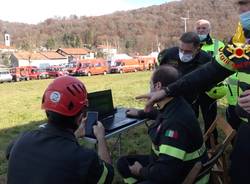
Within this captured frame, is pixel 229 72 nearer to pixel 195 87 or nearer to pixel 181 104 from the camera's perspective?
pixel 195 87

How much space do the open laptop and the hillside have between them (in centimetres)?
8939

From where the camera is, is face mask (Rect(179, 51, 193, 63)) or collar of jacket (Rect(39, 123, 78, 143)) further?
face mask (Rect(179, 51, 193, 63))

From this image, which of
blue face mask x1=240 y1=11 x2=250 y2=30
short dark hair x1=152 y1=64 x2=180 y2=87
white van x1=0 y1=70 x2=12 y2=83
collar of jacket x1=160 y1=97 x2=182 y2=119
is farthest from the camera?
white van x1=0 y1=70 x2=12 y2=83

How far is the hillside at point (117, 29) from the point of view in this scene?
104 meters

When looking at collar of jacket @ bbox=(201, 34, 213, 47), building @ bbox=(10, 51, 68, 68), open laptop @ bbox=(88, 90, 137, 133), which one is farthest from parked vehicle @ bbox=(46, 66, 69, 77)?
open laptop @ bbox=(88, 90, 137, 133)

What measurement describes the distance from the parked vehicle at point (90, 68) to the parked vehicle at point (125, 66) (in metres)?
1.06

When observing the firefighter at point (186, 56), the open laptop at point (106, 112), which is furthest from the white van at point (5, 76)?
the open laptop at point (106, 112)

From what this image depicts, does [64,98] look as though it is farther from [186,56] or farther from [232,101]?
[186,56]

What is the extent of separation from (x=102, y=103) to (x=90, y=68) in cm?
3836

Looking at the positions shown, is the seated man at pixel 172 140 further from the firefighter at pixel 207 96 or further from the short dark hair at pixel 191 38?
the firefighter at pixel 207 96

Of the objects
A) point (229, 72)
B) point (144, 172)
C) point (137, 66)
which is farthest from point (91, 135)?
point (137, 66)

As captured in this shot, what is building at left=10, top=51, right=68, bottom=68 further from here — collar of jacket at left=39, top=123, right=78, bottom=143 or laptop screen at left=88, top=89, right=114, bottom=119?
collar of jacket at left=39, top=123, right=78, bottom=143

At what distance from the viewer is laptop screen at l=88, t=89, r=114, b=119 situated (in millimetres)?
4321

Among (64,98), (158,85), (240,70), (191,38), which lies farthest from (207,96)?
(64,98)
